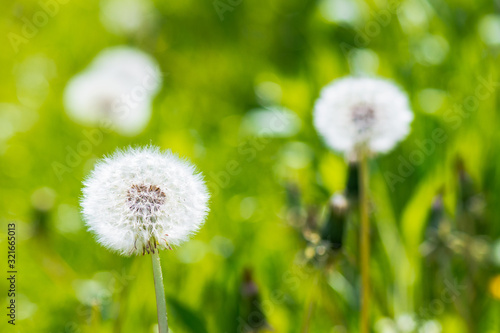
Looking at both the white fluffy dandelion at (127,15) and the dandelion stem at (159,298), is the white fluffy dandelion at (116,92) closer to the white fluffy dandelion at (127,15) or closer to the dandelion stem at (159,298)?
the white fluffy dandelion at (127,15)

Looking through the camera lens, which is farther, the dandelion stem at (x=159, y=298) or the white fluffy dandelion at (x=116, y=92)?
the white fluffy dandelion at (x=116, y=92)

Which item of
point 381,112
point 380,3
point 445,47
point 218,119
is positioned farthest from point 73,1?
point 381,112

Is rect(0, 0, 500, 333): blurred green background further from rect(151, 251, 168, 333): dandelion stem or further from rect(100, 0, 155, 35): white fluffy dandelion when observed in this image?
rect(151, 251, 168, 333): dandelion stem

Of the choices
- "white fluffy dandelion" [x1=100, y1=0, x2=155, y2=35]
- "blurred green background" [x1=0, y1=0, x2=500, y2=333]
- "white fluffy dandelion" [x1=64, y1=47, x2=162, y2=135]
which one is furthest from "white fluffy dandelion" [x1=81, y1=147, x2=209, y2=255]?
"white fluffy dandelion" [x1=100, y1=0, x2=155, y2=35]

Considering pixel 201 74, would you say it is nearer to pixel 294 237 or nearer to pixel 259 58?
pixel 259 58

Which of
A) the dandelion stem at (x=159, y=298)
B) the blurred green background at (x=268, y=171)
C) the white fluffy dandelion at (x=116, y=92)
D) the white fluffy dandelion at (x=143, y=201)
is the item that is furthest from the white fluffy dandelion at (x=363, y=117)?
the white fluffy dandelion at (x=116, y=92)

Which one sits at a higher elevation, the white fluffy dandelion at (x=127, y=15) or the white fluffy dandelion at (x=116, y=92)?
the white fluffy dandelion at (x=127, y=15)
